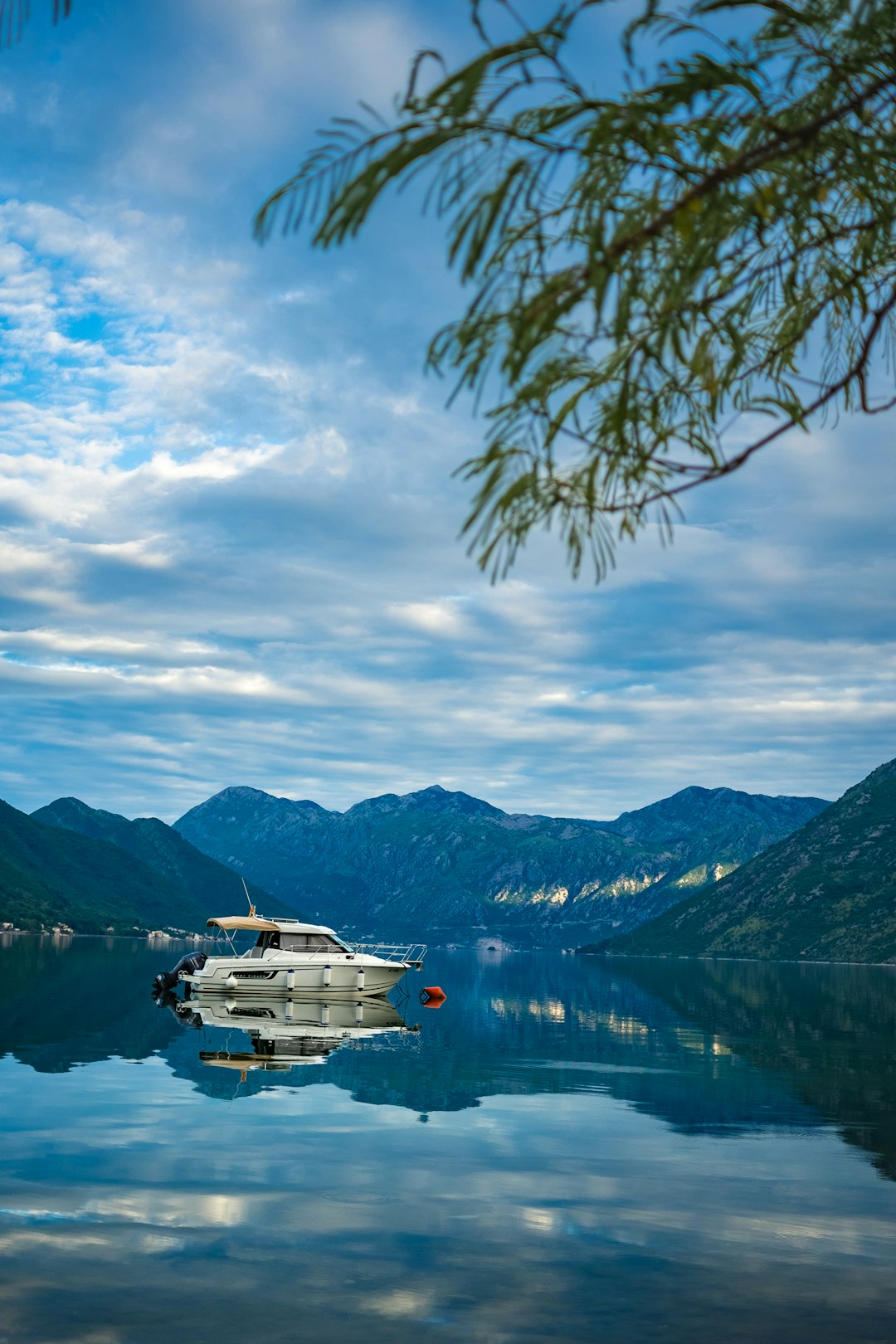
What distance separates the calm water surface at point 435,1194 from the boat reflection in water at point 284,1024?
422 mm

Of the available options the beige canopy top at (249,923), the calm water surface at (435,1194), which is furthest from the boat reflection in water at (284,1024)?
the beige canopy top at (249,923)

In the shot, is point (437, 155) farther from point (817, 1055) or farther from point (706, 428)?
point (817, 1055)

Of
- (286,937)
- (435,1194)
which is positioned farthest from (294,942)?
(435,1194)

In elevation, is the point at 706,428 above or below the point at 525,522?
above

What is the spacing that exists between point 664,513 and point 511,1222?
49.2ft

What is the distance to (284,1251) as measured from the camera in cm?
1783

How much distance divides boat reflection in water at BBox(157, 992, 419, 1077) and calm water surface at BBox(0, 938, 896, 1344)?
1.38 ft

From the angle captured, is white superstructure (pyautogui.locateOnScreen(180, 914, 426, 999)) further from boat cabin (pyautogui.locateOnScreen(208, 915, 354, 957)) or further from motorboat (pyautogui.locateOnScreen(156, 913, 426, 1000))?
boat cabin (pyautogui.locateOnScreen(208, 915, 354, 957))

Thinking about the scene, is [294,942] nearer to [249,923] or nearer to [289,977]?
[249,923]

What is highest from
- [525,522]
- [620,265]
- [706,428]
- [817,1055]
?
[620,265]

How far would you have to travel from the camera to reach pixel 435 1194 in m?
22.3

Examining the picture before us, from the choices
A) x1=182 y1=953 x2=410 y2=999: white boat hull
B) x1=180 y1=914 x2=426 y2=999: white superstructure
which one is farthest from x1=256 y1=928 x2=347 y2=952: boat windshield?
x1=182 y1=953 x2=410 y2=999: white boat hull

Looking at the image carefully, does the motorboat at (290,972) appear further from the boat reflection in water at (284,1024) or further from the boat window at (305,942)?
the boat reflection in water at (284,1024)

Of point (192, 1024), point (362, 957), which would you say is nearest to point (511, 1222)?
point (192, 1024)
